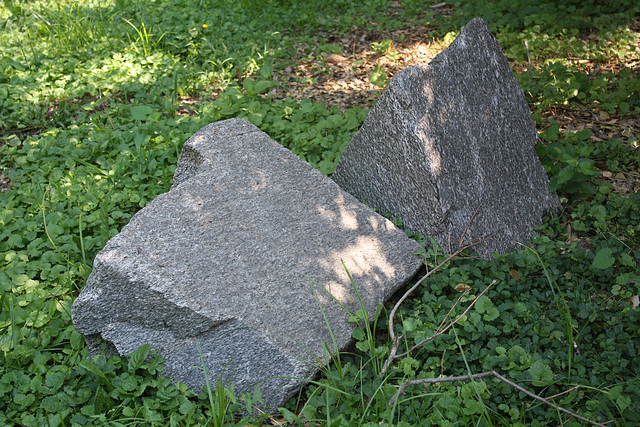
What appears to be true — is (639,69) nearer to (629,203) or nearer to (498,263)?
(629,203)

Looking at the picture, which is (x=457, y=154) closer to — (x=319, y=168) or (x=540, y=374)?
(x=319, y=168)

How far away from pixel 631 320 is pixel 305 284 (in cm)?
155

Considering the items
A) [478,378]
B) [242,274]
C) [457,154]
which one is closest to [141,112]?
[242,274]

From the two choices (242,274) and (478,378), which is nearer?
(478,378)

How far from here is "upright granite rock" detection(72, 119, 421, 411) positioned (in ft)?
7.15

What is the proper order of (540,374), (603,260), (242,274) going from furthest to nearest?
(603,260) → (242,274) → (540,374)

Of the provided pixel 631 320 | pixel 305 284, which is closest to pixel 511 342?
pixel 631 320

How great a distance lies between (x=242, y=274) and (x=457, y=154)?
4.57 feet

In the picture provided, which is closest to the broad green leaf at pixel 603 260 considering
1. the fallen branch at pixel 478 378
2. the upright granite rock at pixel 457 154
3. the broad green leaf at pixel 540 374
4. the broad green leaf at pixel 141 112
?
the upright granite rock at pixel 457 154

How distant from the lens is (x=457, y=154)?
2.75 metres

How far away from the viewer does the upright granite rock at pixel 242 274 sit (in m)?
2.18

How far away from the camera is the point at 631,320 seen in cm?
226

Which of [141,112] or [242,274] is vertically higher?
[141,112]

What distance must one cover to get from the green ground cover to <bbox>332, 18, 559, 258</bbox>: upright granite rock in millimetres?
186
